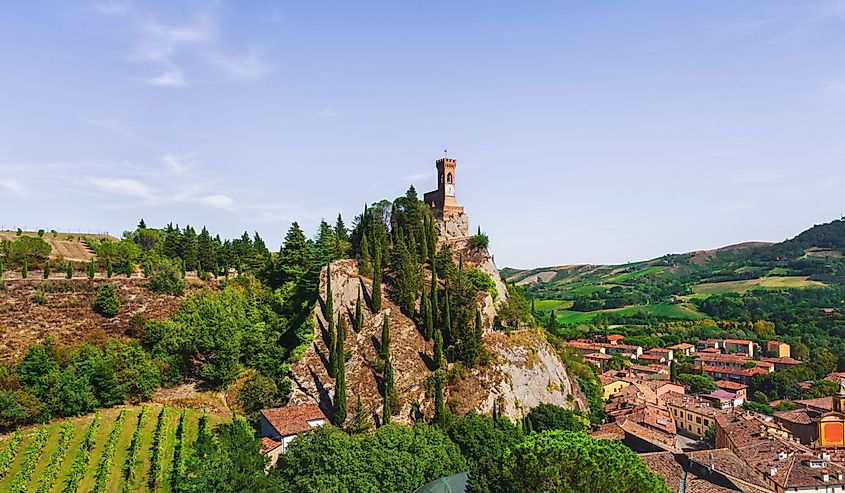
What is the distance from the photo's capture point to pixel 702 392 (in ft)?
270

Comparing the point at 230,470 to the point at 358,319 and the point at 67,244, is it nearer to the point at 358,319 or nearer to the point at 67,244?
the point at 358,319

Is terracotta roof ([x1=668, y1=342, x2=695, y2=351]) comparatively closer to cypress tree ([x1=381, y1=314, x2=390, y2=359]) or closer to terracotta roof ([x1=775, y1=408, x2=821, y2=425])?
terracotta roof ([x1=775, y1=408, x2=821, y2=425])

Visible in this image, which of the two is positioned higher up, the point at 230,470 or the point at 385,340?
the point at 385,340

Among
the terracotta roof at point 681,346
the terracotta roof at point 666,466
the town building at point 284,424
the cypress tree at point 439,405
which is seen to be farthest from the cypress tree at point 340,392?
the terracotta roof at point 681,346

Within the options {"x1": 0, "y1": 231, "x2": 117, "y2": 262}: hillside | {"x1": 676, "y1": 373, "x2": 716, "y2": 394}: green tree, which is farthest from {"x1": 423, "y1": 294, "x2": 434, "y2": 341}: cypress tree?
{"x1": 676, "y1": 373, "x2": 716, "y2": 394}: green tree

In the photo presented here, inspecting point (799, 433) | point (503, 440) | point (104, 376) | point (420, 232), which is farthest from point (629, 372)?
point (104, 376)

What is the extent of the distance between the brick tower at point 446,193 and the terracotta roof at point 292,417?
3160cm

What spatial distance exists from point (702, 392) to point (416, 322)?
52540 mm

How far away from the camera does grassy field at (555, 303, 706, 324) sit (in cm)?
15312

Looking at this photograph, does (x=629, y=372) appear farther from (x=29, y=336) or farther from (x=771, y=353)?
(x=29, y=336)

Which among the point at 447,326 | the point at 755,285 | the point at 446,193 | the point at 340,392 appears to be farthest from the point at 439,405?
the point at 755,285

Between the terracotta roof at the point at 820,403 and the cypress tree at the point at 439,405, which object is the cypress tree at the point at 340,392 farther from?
the terracotta roof at the point at 820,403

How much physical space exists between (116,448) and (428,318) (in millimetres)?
25333

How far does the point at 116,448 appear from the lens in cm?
3784
